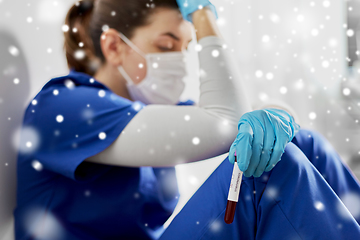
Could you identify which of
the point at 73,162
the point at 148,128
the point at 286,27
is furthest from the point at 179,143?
the point at 286,27

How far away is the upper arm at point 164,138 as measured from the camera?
0.53m

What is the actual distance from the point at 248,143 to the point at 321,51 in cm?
109

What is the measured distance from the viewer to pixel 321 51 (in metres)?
1.38

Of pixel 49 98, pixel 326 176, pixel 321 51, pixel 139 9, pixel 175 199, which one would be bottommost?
pixel 175 199

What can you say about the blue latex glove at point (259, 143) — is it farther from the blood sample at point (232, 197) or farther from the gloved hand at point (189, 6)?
the gloved hand at point (189, 6)

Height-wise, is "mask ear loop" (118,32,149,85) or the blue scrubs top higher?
"mask ear loop" (118,32,149,85)

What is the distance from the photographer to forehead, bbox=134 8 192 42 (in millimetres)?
755

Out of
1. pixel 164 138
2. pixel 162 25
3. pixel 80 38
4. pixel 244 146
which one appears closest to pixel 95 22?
pixel 80 38

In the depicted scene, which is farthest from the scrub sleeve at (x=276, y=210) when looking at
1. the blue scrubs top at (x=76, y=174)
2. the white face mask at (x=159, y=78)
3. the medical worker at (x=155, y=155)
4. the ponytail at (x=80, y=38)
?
the ponytail at (x=80, y=38)

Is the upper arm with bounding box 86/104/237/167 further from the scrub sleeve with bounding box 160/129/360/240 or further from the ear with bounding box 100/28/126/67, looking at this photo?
the ear with bounding box 100/28/126/67

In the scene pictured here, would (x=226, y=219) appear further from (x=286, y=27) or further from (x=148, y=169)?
(x=286, y=27)

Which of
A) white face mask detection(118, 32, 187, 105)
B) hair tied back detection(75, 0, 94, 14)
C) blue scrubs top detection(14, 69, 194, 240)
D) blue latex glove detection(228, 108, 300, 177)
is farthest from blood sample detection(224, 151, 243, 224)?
hair tied back detection(75, 0, 94, 14)

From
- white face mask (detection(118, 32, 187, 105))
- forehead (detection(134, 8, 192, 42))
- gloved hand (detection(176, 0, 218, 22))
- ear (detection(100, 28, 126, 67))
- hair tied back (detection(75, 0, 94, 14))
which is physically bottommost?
white face mask (detection(118, 32, 187, 105))

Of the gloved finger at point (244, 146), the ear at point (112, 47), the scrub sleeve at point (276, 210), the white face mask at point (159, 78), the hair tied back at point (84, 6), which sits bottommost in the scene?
the scrub sleeve at point (276, 210)
